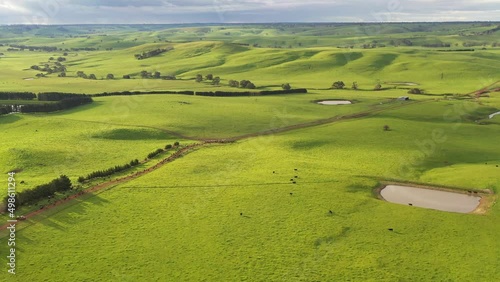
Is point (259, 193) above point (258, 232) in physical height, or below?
above

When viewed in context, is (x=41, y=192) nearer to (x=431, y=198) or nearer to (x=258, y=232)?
(x=258, y=232)

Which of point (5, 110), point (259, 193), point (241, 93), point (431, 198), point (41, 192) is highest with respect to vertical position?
point (241, 93)

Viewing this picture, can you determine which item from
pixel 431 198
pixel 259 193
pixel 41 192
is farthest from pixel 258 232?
pixel 41 192

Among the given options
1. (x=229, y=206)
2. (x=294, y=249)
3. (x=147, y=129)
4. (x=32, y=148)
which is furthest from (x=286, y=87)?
(x=294, y=249)

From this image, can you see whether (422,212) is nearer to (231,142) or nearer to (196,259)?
(196,259)

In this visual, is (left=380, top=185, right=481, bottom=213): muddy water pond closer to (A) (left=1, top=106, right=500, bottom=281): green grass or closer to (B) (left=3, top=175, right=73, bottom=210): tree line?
(A) (left=1, top=106, right=500, bottom=281): green grass

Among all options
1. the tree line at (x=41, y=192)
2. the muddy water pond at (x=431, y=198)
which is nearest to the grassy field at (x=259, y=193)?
the muddy water pond at (x=431, y=198)

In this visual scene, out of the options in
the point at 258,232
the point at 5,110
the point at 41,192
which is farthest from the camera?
the point at 5,110
